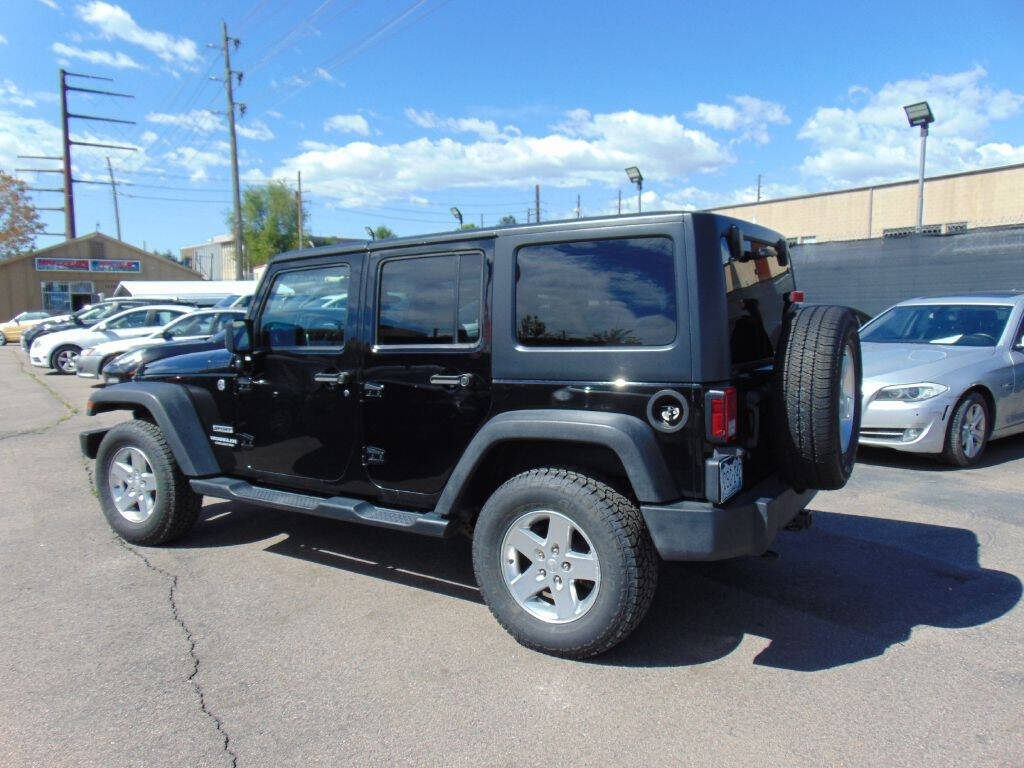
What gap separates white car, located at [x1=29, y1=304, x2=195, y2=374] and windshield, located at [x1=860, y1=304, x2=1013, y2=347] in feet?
50.5

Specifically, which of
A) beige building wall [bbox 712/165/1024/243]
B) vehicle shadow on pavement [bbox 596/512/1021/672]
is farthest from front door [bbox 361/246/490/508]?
beige building wall [bbox 712/165/1024/243]

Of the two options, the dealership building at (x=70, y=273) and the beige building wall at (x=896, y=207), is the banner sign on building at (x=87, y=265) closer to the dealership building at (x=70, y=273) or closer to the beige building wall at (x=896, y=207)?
the dealership building at (x=70, y=273)

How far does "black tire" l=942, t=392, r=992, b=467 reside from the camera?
21.4 ft

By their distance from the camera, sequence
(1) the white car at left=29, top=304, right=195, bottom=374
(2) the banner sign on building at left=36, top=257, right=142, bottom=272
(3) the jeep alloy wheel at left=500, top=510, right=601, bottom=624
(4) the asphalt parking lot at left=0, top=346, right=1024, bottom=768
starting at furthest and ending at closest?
Result: (2) the banner sign on building at left=36, top=257, right=142, bottom=272, (1) the white car at left=29, top=304, right=195, bottom=374, (3) the jeep alloy wheel at left=500, top=510, right=601, bottom=624, (4) the asphalt parking lot at left=0, top=346, right=1024, bottom=768

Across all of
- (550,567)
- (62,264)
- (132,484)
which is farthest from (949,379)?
(62,264)

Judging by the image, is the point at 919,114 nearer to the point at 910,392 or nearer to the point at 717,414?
the point at 910,392

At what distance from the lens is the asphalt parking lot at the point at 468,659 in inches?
107

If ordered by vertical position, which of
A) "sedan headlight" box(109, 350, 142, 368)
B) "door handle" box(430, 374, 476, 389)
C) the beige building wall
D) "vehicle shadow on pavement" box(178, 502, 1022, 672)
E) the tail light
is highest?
the beige building wall

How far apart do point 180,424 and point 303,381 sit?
1.04 m

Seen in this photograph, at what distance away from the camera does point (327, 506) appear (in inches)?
161

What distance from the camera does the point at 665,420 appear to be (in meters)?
3.10

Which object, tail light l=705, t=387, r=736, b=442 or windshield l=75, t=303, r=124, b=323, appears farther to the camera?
windshield l=75, t=303, r=124, b=323

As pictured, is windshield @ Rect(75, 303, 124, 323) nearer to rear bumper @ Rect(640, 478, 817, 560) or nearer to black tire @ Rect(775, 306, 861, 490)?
rear bumper @ Rect(640, 478, 817, 560)

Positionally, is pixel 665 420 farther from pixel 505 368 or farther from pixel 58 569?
pixel 58 569
